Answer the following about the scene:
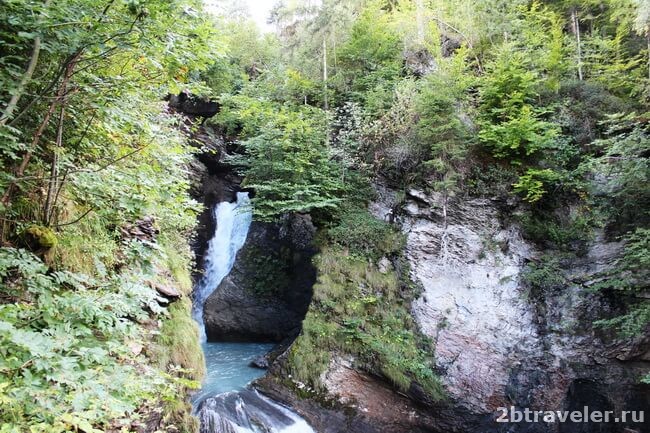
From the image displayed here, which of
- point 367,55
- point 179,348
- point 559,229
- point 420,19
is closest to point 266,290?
point 179,348

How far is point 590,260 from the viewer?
955 cm

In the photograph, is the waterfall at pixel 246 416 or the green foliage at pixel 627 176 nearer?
the waterfall at pixel 246 416

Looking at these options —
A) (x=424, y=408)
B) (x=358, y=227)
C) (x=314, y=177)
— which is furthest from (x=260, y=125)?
(x=424, y=408)

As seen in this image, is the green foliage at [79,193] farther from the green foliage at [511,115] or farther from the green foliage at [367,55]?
the green foliage at [367,55]

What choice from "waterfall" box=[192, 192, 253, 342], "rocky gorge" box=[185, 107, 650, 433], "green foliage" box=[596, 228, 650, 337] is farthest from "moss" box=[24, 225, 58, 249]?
"green foliage" box=[596, 228, 650, 337]

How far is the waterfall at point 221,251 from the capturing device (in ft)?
43.0

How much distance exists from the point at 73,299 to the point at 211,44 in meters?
2.43

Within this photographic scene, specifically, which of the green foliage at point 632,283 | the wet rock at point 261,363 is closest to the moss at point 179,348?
the wet rock at point 261,363

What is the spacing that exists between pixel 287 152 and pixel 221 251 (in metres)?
5.02

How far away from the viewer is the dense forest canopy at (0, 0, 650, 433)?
2693mm

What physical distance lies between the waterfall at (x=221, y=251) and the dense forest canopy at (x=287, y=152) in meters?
2.85

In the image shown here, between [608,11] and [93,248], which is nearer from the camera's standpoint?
[93,248]

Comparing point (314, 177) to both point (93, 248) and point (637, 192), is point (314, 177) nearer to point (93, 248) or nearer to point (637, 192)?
point (93, 248)

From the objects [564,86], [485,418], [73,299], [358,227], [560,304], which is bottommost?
[485,418]
